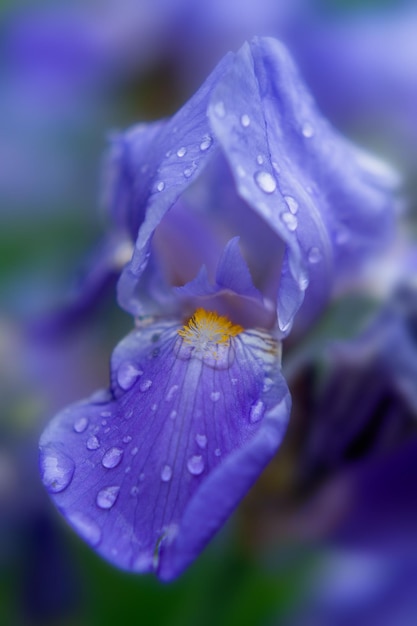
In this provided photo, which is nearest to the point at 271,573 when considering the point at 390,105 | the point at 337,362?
the point at 337,362

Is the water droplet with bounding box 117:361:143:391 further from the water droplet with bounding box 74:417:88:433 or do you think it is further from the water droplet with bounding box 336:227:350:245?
the water droplet with bounding box 336:227:350:245

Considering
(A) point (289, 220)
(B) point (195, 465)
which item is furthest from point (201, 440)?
(A) point (289, 220)

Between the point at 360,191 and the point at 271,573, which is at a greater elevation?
the point at 360,191

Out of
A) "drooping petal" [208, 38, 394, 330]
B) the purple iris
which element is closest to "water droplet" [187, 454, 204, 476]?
the purple iris

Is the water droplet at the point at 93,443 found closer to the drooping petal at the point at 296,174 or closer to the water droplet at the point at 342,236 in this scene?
the drooping petal at the point at 296,174

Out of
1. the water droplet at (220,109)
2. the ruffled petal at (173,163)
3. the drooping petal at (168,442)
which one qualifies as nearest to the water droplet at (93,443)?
the drooping petal at (168,442)

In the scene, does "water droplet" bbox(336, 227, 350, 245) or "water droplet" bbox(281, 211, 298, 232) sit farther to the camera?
"water droplet" bbox(336, 227, 350, 245)

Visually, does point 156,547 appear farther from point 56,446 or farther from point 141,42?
point 141,42
